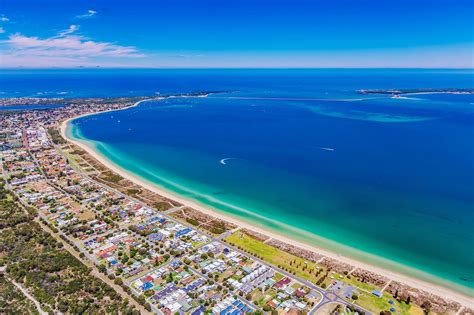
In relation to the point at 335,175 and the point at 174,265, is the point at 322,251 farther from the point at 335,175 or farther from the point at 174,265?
the point at 335,175

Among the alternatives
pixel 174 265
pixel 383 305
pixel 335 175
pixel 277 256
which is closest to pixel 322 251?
pixel 277 256

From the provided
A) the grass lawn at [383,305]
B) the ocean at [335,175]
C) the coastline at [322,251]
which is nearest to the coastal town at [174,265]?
the grass lawn at [383,305]

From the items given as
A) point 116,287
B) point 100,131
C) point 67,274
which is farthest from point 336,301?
point 100,131

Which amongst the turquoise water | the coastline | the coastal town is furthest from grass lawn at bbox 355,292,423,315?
the turquoise water

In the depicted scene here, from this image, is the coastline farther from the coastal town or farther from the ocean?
the ocean

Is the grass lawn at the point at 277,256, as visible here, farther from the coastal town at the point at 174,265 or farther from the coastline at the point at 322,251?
the coastline at the point at 322,251
